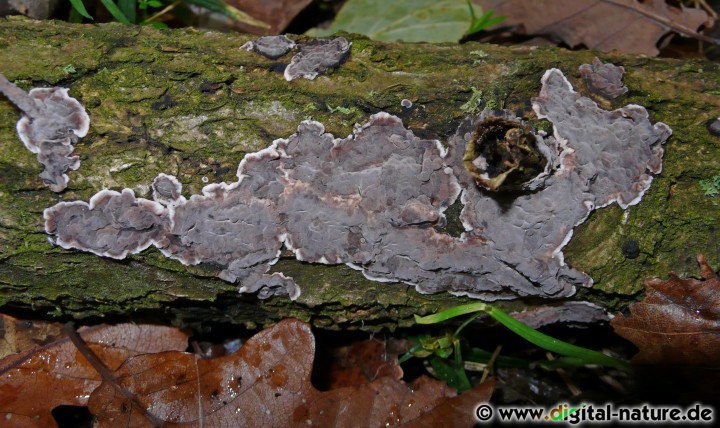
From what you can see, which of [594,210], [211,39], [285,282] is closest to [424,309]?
[285,282]

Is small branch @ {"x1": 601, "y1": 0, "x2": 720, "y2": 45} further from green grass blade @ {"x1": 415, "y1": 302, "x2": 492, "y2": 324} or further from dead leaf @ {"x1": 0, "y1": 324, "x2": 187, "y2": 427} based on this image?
dead leaf @ {"x1": 0, "y1": 324, "x2": 187, "y2": 427}

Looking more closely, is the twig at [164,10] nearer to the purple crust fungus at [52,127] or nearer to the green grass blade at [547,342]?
the purple crust fungus at [52,127]

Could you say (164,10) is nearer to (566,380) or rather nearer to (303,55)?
(303,55)

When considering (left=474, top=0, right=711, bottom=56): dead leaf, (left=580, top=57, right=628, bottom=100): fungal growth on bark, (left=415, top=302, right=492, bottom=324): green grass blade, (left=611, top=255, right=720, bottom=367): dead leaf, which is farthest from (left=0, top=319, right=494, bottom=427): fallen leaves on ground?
(left=474, top=0, right=711, bottom=56): dead leaf

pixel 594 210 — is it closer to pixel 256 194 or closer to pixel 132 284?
Result: pixel 256 194

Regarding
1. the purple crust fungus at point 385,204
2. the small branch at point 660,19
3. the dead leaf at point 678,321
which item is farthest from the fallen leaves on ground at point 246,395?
the small branch at point 660,19

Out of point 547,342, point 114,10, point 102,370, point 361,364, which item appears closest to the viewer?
point 547,342

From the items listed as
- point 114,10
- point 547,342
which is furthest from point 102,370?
point 547,342
